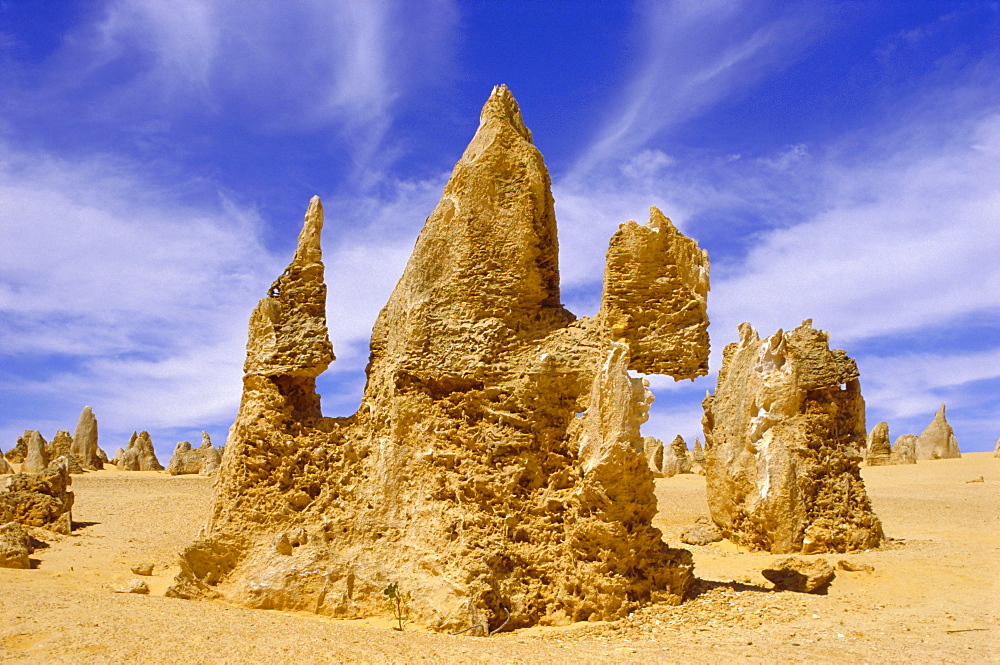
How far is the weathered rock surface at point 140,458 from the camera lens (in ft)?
111

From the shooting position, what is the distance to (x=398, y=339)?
8.30m

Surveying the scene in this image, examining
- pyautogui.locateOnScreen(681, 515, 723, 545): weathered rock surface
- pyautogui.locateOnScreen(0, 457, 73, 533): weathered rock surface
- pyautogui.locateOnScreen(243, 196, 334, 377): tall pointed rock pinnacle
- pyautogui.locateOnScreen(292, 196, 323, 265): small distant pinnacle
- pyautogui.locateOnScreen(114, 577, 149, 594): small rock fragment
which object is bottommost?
Result: pyautogui.locateOnScreen(114, 577, 149, 594): small rock fragment

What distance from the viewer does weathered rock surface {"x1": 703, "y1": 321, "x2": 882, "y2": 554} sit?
1127 centimetres

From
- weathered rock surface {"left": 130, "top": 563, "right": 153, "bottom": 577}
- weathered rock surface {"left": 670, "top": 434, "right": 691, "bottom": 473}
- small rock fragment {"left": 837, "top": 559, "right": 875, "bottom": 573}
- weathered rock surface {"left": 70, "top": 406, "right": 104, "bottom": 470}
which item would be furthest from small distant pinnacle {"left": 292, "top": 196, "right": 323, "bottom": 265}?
weathered rock surface {"left": 70, "top": 406, "right": 104, "bottom": 470}

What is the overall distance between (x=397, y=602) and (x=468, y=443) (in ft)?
5.16

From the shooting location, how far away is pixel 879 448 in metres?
31.0

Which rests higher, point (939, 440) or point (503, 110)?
point (503, 110)

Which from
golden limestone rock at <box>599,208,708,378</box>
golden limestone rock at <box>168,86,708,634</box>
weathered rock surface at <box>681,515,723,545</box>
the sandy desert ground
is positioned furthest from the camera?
weathered rock surface at <box>681,515,723,545</box>

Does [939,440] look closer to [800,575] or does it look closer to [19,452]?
[800,575]

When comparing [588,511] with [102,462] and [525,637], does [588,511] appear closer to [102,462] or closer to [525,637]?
[525,637]

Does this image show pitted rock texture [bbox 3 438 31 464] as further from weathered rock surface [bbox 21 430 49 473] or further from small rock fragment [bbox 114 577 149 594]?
small rock fragment [bbox 114 577 149 594]

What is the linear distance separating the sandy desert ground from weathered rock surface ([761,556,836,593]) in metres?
0.15

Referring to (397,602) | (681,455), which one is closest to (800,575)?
(397,602)

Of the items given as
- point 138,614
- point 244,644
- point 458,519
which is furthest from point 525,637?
point 138,614
